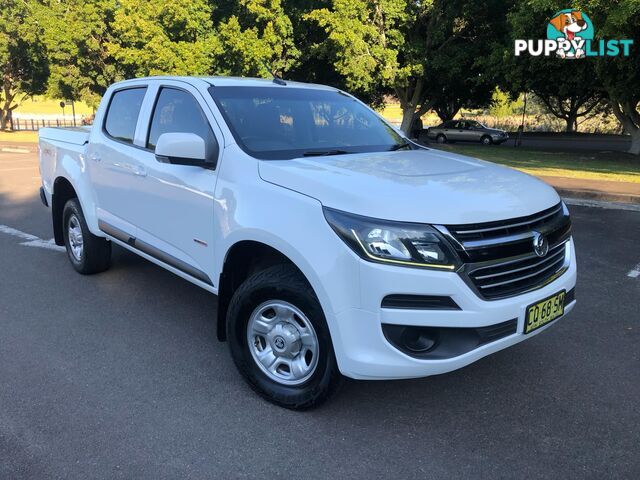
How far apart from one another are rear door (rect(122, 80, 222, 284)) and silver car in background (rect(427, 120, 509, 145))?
3122 cm

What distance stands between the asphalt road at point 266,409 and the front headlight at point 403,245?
989 mm

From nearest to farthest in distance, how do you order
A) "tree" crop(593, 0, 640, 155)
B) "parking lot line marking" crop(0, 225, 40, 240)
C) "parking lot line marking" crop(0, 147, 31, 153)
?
1. "parking lot line marking" crop(0, 225, 40, 240)
2. "tree" crop(593, 0, 640, 155)
3. "parking lot line marking" crop(0, 147, 31, 153)

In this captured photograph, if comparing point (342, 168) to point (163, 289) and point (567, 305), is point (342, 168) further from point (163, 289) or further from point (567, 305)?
point (163, 289)

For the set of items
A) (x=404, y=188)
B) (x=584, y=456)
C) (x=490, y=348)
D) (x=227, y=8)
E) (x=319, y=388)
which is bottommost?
(x=584, y=456)

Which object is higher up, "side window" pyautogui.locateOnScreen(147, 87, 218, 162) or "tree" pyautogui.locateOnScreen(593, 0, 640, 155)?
"tree" pyautogui.locateOnScreen(593, 0, 640, 155)

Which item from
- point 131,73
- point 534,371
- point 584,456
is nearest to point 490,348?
point 584,456

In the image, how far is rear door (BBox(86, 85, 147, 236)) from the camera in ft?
14.5

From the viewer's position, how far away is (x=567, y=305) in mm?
3229

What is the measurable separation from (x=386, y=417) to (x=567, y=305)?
49.4 inches

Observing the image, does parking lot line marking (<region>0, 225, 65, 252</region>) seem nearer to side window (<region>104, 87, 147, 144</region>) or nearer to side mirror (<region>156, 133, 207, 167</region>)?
side window (<region>104, 87, 147, 144</region>)

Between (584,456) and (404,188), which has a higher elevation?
(404,188)

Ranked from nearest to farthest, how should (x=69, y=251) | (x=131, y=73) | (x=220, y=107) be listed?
(x=220, y=107)
(x=69, y=251)
(x=131, y=73)

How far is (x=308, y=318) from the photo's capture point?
2.88 meters
